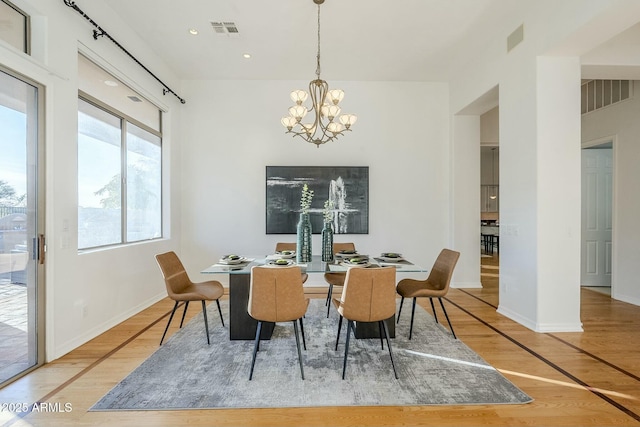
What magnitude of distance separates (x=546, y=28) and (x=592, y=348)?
313cm

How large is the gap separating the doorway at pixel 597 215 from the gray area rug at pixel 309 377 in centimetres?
386

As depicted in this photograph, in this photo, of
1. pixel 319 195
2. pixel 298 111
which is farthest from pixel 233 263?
pixel 319 195

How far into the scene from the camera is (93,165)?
3.38m

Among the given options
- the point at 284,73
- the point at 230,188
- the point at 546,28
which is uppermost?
the point at 284,73

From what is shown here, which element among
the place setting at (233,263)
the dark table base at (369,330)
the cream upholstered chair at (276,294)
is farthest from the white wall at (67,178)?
the dark table base at (369,330)

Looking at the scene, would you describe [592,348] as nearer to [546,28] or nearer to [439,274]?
[439,274]

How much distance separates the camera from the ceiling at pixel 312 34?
3367 mm

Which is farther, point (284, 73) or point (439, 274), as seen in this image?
point (284, 73)

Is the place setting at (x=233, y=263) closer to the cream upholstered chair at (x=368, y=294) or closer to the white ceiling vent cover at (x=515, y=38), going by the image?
the cream upholstered chair at (x=368, y=294)

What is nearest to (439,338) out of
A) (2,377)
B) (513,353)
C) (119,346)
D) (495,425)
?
(513,353)

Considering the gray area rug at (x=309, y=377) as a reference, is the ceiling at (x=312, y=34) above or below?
above

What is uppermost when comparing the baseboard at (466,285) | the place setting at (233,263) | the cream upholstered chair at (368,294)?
the place setting at (233,263)

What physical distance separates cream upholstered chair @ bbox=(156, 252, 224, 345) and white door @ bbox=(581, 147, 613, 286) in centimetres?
588

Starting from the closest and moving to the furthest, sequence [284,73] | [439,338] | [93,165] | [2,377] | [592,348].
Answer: [2,377]
[592,348]
[439,338]
[93,165]
[284,73]
